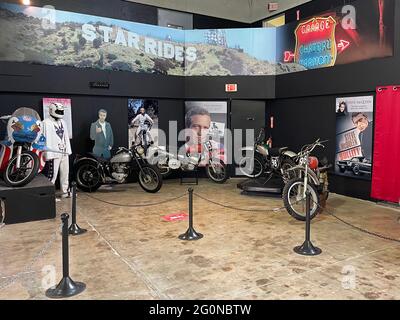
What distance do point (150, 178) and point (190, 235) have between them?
3122 mm

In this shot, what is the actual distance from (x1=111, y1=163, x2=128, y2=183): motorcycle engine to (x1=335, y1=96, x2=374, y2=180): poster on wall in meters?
4.32

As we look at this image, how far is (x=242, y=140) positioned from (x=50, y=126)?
4.50 metres

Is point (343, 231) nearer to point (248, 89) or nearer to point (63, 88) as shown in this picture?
point (248, 89)

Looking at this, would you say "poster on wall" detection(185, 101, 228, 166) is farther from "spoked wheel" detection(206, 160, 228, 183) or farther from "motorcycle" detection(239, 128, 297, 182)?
"motorcycle" detection(239, 128, 297, 182)

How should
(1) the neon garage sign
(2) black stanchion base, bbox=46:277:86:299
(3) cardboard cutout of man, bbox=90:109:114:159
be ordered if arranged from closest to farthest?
(2) black stanchion base, bbox=46:277:86:299 < (1) the neon garage sign < (3) cardboard cutout of man, bbox=90:109:114:159

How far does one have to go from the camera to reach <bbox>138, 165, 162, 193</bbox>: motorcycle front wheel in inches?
289

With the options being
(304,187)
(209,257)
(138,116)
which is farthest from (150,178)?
(209,257)

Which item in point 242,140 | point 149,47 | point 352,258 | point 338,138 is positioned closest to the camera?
point 352,258

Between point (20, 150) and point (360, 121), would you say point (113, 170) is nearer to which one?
point (20, 150)

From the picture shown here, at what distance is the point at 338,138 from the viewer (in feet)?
23.7

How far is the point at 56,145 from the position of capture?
6754mm

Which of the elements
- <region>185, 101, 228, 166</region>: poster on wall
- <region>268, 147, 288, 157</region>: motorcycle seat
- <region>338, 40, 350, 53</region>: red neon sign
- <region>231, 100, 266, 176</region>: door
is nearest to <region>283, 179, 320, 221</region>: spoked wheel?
<region>268, 147, 288, 157</region>: motorcycle seat
